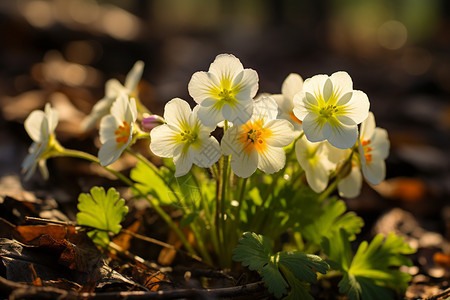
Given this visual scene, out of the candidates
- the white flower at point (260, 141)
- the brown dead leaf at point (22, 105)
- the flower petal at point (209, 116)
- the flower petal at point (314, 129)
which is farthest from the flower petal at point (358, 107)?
the brown dead leaf at point (22, 105)

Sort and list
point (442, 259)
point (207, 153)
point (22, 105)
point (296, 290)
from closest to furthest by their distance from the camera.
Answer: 1. point (207, 153)
2. point (296, 290)
3. point (442, 259)
4. point (22, 105)

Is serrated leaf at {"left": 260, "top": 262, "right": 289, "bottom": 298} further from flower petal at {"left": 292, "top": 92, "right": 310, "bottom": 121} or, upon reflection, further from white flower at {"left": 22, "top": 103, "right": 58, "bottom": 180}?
white flower at {"left": 22, "top": 103, "right": 58, "bottom": 180}

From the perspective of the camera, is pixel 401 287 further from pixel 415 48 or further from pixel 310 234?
pixel 415 48

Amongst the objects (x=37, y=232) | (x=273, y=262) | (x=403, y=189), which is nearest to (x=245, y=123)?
(x=273, y=262)

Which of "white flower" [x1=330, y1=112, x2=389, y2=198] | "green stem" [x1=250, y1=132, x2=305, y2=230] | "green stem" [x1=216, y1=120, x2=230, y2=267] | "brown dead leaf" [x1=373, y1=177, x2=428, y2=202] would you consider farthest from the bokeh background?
"green stem" [x1=250, y1=132, x2=305, y2=230]

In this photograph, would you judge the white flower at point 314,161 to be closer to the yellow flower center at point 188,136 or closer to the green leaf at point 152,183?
the yellow flower center at point 188,136

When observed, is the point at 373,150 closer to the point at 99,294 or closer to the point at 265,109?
the point at 265,109
